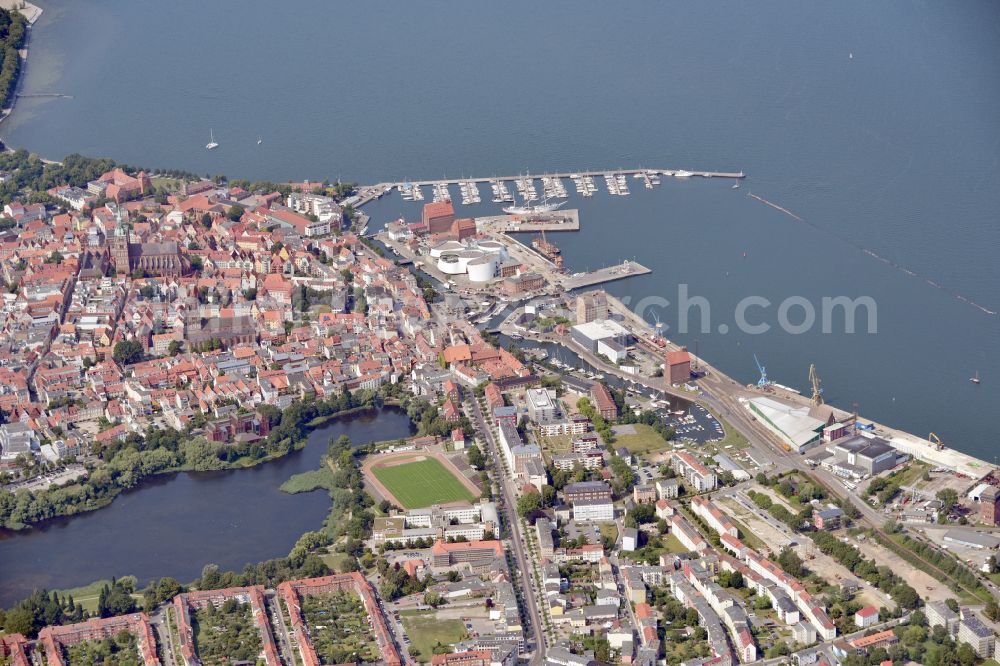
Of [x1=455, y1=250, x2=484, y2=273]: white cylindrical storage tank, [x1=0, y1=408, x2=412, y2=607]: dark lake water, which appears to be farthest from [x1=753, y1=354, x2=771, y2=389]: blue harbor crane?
[x1=0, y1=408, x2=412, y2=607]: dark lake water

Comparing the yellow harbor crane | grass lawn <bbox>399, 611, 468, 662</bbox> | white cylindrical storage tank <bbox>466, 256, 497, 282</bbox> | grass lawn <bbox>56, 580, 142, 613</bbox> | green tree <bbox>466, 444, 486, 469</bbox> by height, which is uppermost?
white cylindrical storage tank <bbox>466, 256, 497, 282</bbox>

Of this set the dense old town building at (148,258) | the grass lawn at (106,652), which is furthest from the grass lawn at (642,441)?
the dense old town building at (148,258)

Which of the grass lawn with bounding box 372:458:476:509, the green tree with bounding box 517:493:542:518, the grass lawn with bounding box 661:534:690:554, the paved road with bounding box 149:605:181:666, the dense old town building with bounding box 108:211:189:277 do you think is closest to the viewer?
the paved road with bounding box 149:605:181:666

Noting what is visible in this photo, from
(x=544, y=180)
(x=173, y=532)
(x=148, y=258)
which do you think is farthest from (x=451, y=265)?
(x=173, y=532)

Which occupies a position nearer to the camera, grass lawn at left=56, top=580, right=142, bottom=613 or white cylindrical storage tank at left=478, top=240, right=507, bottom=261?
grass lawn at left=56, top=580, right=142, bottom=613

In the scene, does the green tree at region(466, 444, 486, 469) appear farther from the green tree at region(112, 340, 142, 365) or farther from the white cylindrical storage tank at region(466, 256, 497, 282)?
the white cylindrical storage tank at region(466, 256, 497, 282)

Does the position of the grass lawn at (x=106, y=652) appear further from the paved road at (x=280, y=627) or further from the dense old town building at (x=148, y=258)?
the dense old town building at (x=148, y=258)
